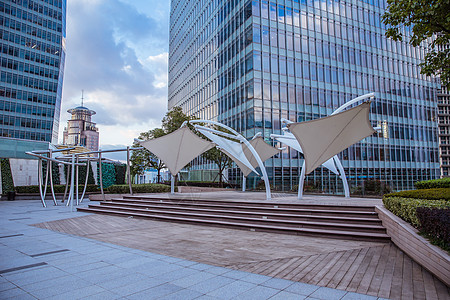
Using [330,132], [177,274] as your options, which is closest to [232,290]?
[177,274]

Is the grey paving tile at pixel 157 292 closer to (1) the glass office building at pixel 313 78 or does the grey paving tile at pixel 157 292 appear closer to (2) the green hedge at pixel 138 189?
(2) the green hedge at pixel 138 189

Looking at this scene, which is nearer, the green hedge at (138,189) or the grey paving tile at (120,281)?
the grey paving tile at (120,281)

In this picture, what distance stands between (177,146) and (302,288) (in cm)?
1379

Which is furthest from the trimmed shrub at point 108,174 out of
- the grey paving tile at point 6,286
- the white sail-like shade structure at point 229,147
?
the grey paving tile at point 6,286

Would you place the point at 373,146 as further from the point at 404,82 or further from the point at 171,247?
the point at 171,247

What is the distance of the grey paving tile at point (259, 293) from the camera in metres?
4.18

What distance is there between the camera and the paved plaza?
4312 millimetres

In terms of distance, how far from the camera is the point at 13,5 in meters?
61.9

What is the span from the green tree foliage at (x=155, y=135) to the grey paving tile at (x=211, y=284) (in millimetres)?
24979

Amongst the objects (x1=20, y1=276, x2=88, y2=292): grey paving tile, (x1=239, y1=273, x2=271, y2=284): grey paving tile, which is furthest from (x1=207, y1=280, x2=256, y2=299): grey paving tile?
(x1=20, y1=276, x2=88, y2=292): grey paving tile

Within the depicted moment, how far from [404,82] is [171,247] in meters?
46.7

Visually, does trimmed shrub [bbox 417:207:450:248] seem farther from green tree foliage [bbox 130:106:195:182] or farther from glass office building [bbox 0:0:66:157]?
glass office building [bbox 0:0:66:157]

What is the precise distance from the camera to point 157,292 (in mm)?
4391

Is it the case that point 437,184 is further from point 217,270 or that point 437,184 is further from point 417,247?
point 217,270
